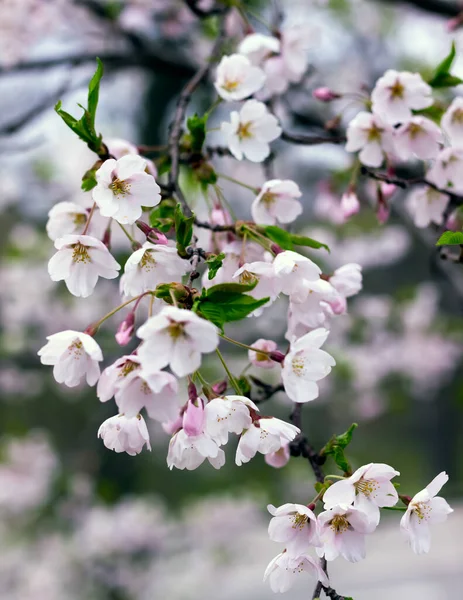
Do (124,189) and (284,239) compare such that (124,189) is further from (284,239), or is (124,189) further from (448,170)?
(448,170)

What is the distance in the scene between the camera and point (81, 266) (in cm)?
94

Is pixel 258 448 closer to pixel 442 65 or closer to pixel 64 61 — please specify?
pixel 442 65

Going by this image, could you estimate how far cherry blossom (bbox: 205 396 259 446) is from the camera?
79 cm

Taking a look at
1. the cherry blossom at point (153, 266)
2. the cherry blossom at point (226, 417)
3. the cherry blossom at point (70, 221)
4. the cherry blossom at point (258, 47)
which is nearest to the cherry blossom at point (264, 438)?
the cherry blossom at point (226, 417)

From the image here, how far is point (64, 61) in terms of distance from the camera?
2422 mm

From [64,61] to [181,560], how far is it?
4.49m

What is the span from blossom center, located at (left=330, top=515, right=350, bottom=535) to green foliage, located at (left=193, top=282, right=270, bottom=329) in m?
0.29

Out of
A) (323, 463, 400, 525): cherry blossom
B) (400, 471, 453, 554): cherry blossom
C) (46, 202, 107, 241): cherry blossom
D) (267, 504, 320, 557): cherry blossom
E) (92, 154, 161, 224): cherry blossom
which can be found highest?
(92, 154, 161, 224): cherry blossom

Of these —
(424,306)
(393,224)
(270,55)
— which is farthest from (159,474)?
(270,55)

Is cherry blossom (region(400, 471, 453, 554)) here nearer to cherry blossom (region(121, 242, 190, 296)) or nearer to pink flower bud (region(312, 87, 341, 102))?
cherry blossom (region(121, 242, 190, 296))

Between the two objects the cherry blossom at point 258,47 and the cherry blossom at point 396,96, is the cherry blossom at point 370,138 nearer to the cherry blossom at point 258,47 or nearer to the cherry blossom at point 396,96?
the cherry blossom at point 396,96

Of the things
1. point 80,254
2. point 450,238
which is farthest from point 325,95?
point 80,254

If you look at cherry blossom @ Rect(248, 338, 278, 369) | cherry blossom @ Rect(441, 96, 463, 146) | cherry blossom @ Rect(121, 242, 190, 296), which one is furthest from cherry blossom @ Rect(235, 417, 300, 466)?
cherry blossom @ Rect(441, 96, 463, 146)

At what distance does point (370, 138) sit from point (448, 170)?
16 centimetres
